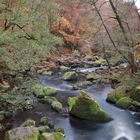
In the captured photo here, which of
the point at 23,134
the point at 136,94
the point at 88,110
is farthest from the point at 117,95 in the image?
the point at 23,134

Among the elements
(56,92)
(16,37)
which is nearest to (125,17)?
(56,92)

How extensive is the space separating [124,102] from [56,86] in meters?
7.45

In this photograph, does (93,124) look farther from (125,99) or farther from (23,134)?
(23,134)

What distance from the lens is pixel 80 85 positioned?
23984 mm

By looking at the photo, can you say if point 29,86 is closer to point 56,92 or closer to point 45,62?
point 56,92

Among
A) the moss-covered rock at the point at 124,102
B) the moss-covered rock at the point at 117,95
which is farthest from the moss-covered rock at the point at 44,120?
the moss-covered rock at the point at 117,95

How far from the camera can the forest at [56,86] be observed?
11.6 m

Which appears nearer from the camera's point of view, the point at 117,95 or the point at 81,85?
the point at 117,95

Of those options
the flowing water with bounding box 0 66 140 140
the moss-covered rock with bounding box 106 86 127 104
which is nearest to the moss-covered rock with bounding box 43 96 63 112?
the flowing water with bounding box 0 66 140 140

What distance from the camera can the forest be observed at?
455 inches

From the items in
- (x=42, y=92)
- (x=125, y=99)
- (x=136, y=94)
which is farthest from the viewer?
(x=42, y=92)

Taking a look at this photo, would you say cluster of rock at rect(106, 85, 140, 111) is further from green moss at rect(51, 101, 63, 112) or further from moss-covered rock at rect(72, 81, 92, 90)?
moss-covered rock at rect(72, 81, 92, 90)

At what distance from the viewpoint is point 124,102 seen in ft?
60.1

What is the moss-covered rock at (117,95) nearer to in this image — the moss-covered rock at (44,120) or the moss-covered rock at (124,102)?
the moss-covered rock at (124,102)
